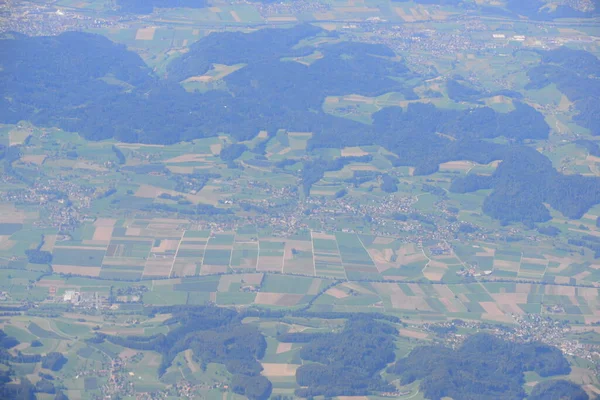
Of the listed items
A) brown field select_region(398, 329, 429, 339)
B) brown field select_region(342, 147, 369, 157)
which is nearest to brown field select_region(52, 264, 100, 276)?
brown field select_region(398, 329, 429, 339)

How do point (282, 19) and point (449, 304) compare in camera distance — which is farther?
point (282, 19)

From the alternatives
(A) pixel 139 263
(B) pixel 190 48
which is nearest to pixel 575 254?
(A) pixel 139 263

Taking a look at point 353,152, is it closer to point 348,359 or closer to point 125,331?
point 125,331

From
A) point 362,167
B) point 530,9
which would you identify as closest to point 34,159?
point 362,167

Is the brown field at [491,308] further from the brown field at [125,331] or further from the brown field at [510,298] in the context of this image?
the brown field at [125,331]

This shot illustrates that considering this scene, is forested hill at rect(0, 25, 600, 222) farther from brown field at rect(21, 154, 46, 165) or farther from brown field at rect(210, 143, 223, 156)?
brown field at rect(21, 154, 46, 165)

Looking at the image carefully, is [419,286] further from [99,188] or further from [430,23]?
[430,23]
